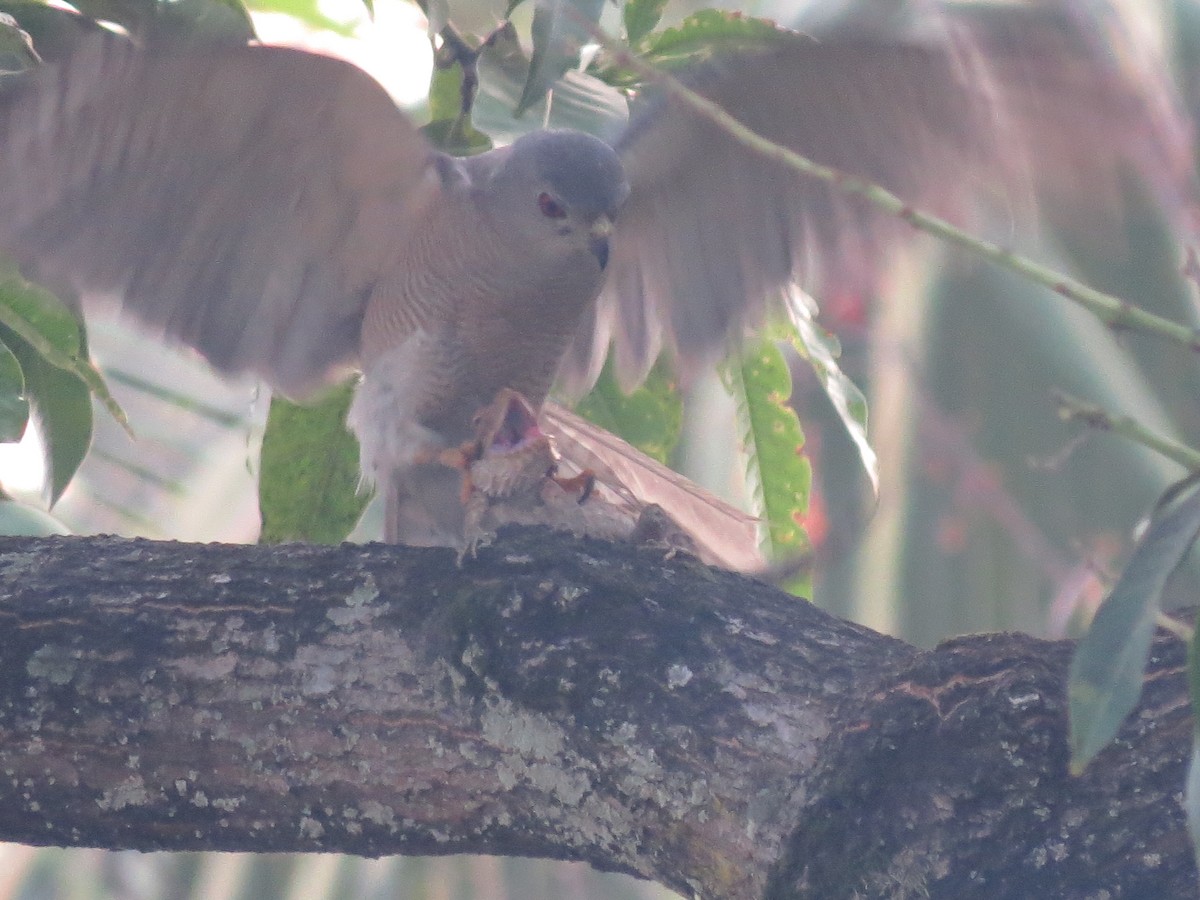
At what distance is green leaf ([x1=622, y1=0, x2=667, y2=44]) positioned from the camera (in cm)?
222

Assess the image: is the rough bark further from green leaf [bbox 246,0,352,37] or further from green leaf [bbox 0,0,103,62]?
green leaf [bbox 246,0,352,37]

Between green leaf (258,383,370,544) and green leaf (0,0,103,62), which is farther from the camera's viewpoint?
green leaf (258,383,370,544)

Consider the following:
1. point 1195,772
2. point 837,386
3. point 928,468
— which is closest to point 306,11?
point 837,386

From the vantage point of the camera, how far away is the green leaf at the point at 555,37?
1.72m

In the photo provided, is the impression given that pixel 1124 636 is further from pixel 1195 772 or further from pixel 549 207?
pixel 549 207

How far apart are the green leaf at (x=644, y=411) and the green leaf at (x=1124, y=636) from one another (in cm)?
149

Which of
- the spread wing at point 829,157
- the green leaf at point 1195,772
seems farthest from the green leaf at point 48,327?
the green leaf at point 1195,772

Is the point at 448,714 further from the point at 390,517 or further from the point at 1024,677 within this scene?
the point at 390,517

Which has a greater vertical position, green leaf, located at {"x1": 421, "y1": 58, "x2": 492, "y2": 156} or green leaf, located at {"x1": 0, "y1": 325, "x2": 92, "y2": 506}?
green leaf, located at {"x1": 421, "y1": 58, "x2": 492, "y2": 156}

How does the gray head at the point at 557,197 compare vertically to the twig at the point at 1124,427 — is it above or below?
below

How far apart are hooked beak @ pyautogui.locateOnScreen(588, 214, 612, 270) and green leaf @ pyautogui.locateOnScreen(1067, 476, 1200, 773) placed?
1.60 meters

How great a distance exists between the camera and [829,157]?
8.46 ft

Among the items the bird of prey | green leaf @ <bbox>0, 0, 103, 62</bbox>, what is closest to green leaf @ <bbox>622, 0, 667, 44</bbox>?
the bird of prey

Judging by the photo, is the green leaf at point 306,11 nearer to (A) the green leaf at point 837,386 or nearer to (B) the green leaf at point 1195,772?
(A) the green leaf at point 837,386
